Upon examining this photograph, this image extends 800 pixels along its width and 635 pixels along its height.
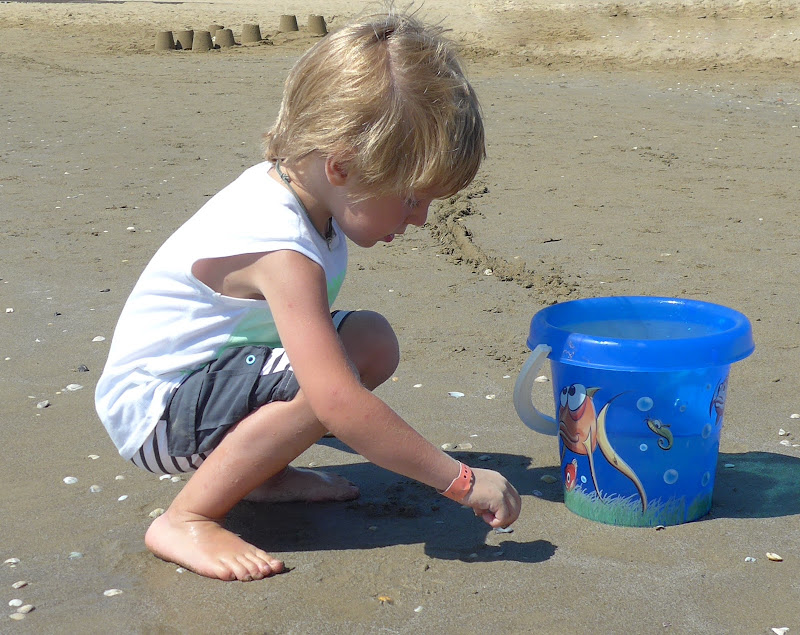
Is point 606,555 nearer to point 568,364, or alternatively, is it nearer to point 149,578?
point 568,364

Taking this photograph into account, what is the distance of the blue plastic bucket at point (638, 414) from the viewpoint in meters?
2.13

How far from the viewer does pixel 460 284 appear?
4352 mm

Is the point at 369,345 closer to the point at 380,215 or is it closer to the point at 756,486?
the point at 380,215

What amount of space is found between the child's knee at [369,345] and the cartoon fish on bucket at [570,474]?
50cm

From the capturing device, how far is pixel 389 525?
2.38m

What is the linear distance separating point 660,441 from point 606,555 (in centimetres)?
28

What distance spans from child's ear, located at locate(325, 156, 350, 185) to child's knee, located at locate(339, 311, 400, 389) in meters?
0.46

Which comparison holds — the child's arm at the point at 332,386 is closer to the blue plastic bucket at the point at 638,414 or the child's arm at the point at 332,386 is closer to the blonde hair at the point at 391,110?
the blonde hair at the point at 391,110

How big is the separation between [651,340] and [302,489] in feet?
3.12

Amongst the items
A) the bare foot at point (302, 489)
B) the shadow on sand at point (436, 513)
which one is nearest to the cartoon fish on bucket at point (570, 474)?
the shadow on sand at point (436, 513)

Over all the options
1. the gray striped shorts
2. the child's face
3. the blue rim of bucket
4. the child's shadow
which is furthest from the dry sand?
the child's face

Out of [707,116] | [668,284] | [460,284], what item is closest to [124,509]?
[460,284]

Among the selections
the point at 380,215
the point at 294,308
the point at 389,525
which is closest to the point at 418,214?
the point at 380,215

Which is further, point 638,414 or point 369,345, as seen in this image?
point 369,345
